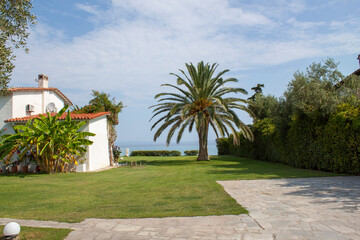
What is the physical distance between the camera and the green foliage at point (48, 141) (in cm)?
1509

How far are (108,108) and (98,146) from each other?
14.5 feet

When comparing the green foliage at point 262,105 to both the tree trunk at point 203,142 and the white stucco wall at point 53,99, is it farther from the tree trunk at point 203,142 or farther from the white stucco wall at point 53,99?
the white stucco wall at point 53,99

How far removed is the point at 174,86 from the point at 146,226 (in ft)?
60.6

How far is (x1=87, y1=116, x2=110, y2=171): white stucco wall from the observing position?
18067 mm

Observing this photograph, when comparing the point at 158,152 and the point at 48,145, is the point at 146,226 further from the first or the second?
the point at 158,152

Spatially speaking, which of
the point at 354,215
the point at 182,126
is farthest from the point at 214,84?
the point at 354,215

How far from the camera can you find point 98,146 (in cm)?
1944

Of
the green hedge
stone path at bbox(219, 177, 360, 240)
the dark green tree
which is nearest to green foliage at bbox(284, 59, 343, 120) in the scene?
the green hedge

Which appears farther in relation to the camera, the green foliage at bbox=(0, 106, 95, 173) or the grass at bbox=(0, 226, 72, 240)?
the green foliage at bbox=(0, 106, 95, 173)

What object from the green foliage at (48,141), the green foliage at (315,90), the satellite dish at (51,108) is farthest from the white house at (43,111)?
the green foliage at (315,90)

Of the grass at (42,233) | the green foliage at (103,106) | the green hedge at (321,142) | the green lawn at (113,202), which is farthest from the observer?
the green foliage at (103,106)

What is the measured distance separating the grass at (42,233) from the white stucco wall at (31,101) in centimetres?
2068

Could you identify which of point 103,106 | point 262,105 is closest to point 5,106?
point 103,106

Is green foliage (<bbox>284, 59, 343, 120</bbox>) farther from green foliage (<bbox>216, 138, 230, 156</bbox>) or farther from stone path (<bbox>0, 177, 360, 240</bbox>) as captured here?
green foliage (<bbox>216, 138, 230, 156</bbox>)
